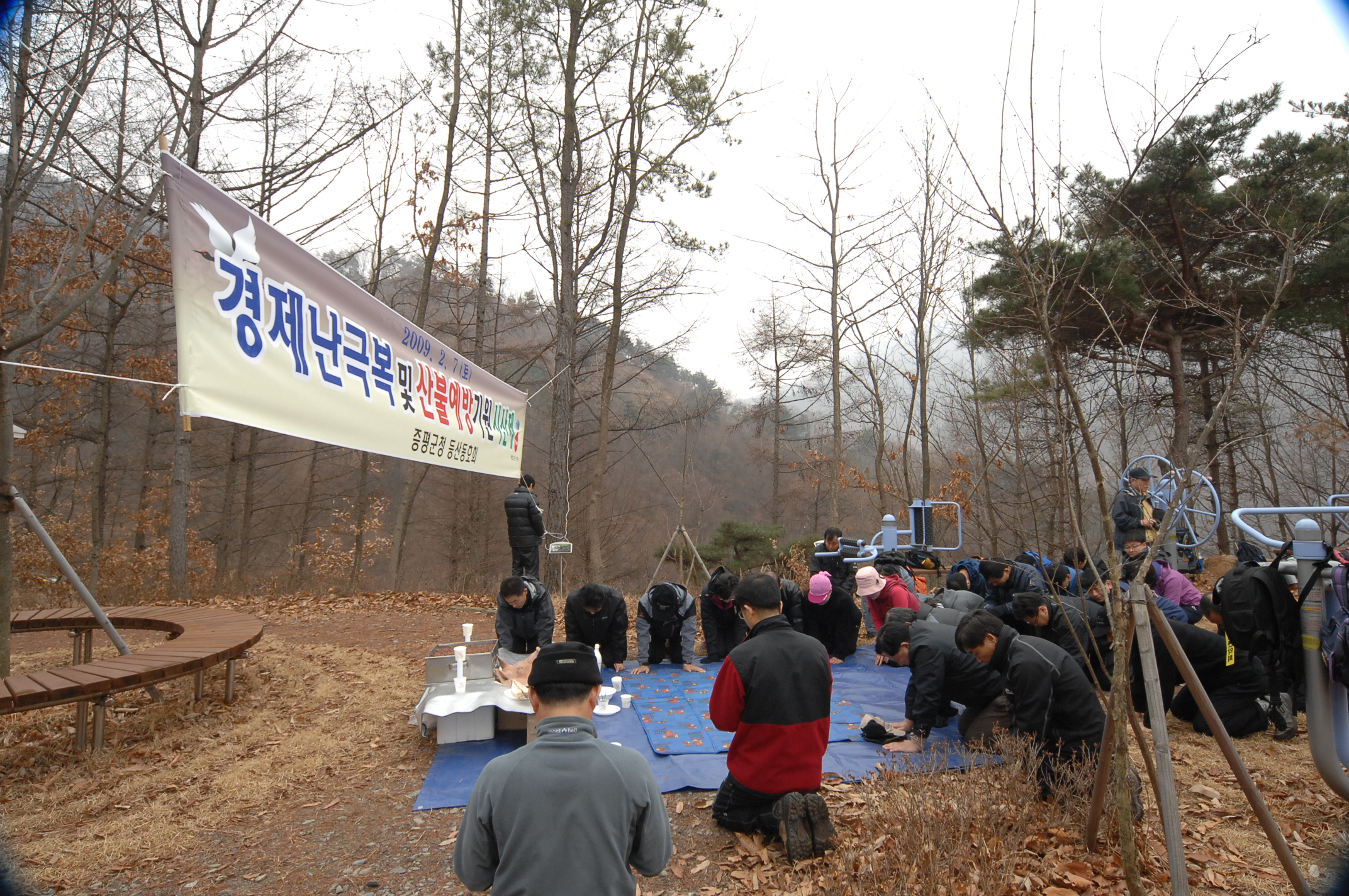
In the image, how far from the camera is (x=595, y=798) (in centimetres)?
178

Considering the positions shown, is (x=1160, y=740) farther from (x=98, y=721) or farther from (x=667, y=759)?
(x=98, y=721)

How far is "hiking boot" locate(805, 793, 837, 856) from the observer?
3.39m

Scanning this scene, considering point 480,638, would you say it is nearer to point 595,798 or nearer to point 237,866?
point 237,866

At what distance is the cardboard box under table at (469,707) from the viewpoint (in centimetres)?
477

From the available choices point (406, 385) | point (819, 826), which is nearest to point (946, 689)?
point (819, 826)

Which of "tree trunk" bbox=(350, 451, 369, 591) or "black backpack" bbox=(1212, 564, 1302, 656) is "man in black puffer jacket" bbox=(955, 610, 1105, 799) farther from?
"tree trunk" bbox=(350, 451, 369, 591)

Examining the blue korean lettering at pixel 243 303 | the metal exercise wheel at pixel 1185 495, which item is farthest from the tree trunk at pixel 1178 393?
the blue korean lettering at pixel 243 303

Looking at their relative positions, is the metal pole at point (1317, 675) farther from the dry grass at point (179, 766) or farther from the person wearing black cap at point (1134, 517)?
the dry grass at point (179, 766)

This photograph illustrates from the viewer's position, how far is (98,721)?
462cm

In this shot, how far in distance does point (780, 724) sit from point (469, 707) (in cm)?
224

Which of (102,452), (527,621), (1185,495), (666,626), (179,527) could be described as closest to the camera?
(1185,495)

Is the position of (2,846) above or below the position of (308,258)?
below

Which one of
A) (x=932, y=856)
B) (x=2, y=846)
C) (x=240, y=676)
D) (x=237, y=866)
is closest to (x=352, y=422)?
(x=237, y=866)

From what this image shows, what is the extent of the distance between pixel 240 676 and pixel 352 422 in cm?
397
